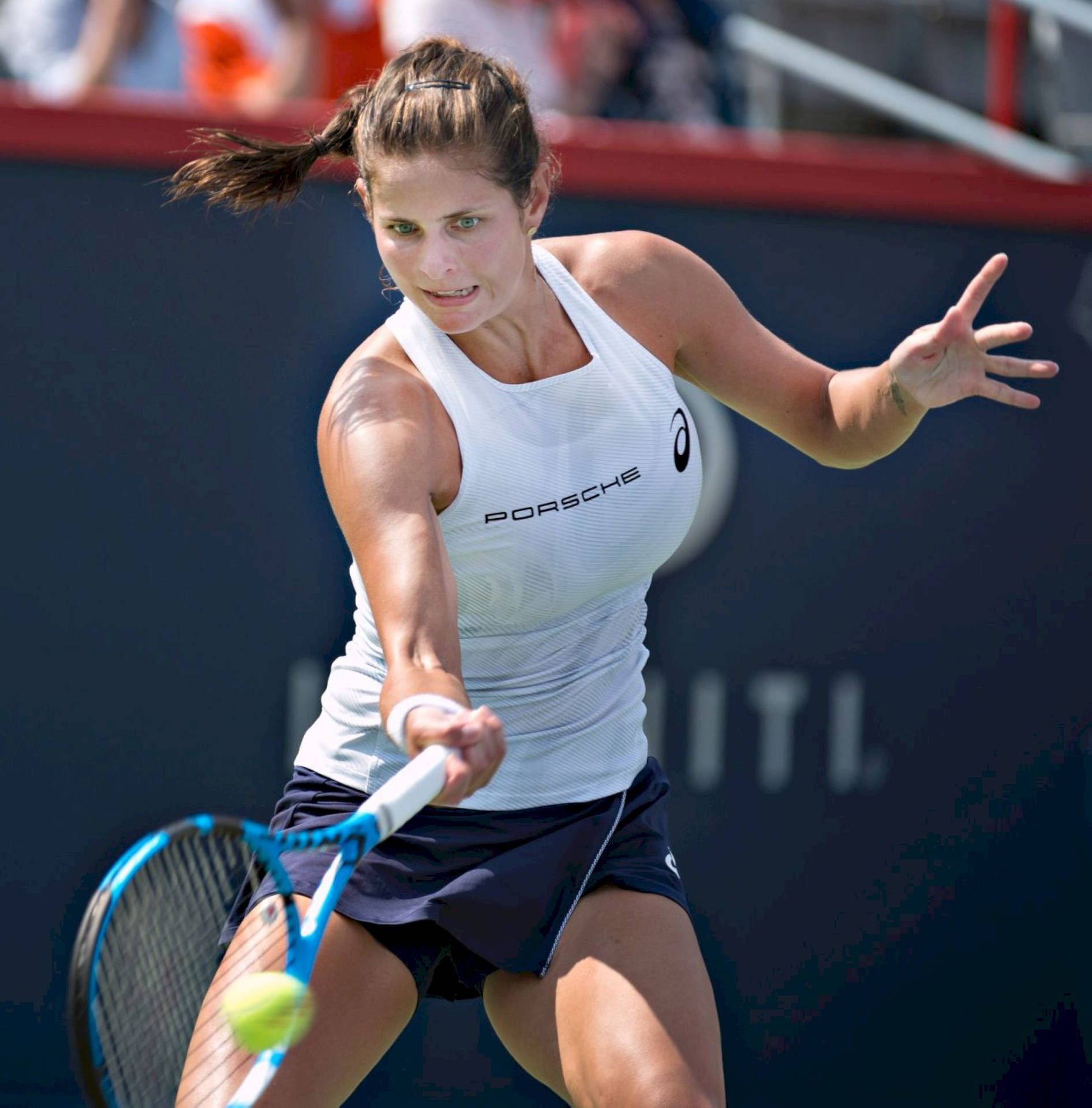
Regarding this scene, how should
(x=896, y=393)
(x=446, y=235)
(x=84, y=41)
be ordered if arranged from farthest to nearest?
(x=84, y=41) → (x=896, y=393) → (x=446, y=235)

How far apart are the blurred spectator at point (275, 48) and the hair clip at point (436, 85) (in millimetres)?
2539

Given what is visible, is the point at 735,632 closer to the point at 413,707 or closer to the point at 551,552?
the point at 551,552

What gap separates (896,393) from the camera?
2584 millimetres

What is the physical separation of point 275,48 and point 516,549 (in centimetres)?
306

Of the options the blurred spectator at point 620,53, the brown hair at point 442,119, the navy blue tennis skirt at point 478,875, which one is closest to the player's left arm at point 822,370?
the brown hair at point 442,119

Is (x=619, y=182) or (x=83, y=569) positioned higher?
(x=619, y=182)

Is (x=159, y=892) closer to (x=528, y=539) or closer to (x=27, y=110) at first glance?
(x=528, y=539)

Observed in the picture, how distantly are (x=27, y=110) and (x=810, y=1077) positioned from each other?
3.19 metres

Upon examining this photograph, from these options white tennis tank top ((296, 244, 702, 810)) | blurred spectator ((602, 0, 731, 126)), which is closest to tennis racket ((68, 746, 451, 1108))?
white tennis tank top ((296, 244, 702, 810))

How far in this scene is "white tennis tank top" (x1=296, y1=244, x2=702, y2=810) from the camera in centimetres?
237

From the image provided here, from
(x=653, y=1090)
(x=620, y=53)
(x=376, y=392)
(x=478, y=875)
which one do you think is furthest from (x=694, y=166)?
(x=653, y=1090)

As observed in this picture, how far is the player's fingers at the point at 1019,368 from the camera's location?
2.53m

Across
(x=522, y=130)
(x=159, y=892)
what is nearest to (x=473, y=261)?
(x=522, y=130)

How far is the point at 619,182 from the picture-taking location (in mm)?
4449
